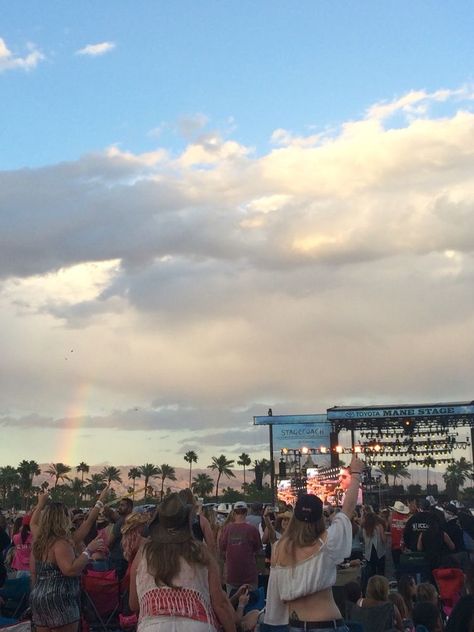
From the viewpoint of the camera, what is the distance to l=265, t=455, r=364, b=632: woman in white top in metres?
4.20

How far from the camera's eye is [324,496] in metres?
39.2

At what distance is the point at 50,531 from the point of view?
17.1 feet

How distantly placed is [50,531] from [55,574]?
0.29m

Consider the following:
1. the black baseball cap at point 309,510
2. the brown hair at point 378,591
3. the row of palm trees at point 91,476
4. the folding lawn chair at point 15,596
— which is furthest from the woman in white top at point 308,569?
the row of palm trees at point 91,476

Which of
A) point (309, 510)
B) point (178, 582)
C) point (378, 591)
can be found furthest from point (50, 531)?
point (378, 591)

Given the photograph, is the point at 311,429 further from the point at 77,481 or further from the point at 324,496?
the point at 77,481

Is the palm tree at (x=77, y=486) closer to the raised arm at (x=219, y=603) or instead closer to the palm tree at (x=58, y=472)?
the palm tree at (x=58, y=472)

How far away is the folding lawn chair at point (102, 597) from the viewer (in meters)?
7.54

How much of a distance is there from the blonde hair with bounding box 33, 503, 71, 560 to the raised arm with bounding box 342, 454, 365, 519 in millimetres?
1950

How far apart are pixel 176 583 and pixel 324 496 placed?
120ft

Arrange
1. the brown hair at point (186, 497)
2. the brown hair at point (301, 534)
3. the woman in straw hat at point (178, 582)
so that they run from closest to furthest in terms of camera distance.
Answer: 1. the woman in straw hat at point (178, 582)
2. the brown hair at point (186, 497)
3. the brown hair at point (301, 534)

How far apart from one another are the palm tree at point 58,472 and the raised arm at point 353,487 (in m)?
120

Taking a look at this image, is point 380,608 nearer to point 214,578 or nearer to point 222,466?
point 214,578

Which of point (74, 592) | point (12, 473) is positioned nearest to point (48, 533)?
point (74, 592)
